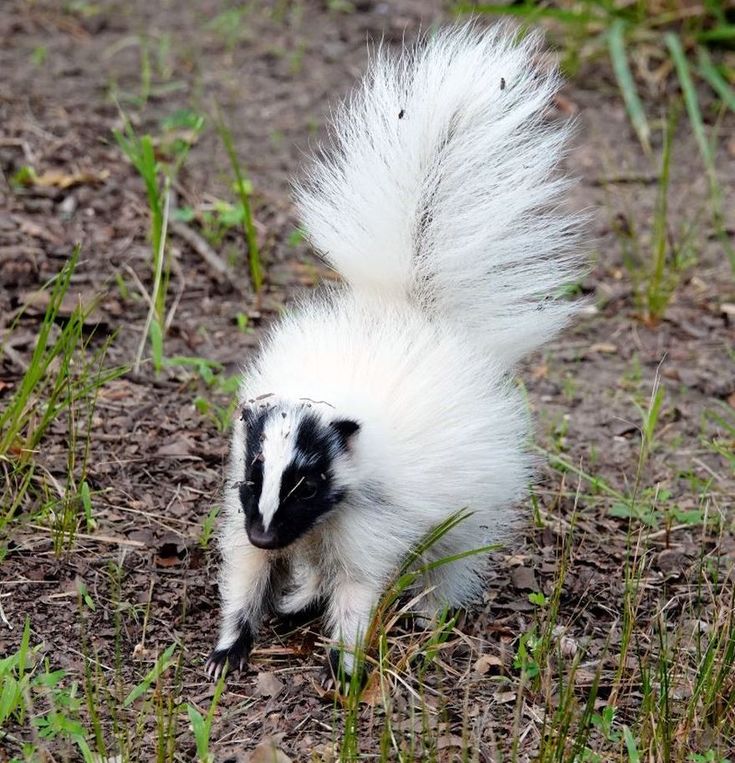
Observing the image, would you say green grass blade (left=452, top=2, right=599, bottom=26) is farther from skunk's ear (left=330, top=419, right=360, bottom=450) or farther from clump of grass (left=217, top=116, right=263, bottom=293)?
skunk's ear (left=330, top=419, right=360, bottom=450)

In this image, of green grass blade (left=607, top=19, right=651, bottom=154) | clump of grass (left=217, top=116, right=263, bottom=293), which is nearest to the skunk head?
clump of grass (left=217, top=116, right=263, bottom=293)

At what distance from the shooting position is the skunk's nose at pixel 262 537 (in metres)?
4.08

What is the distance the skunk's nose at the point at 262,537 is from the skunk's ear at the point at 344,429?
409 millimetres

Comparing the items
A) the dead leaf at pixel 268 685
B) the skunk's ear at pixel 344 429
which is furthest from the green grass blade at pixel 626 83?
the dead leaf at pixel 268 685

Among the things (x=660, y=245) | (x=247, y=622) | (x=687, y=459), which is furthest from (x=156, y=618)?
(x=660, y=245)

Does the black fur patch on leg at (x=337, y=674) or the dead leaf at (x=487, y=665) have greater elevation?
the black fur patch on leg at (x=337, y=674)

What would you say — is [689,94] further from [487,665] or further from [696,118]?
[487,665]

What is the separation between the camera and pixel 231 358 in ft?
21.5

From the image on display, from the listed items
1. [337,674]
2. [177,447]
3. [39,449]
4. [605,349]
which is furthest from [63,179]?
[337,674]

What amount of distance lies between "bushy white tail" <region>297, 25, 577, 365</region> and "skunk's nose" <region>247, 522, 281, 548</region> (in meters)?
1.23

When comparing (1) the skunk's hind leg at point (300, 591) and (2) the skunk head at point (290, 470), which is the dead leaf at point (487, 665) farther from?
(2) the skunk head at point (290, 470)

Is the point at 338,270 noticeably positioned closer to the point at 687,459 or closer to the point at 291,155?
the point at 687,459

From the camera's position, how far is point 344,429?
4.28m

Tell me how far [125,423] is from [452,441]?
1.92m
